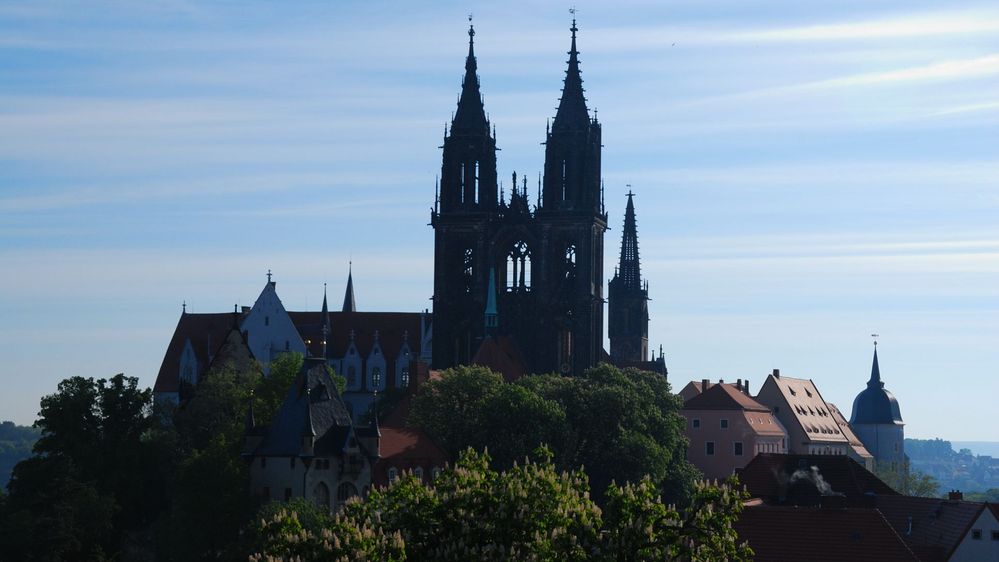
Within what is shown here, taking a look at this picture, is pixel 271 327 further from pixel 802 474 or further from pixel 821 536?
pixel 821 536

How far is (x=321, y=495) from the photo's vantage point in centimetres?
10162

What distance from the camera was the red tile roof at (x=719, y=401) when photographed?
157125 mm

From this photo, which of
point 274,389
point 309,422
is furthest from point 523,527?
point 274,389

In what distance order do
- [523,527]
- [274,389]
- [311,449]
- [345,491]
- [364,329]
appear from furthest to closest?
[364,329] < [274,389] < [345,491] < [311,449] < [523,527]

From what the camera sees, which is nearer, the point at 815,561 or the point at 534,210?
the point at 815,561

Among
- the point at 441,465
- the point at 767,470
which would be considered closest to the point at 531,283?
the point at 441,465

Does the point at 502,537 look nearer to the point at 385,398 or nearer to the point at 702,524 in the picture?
the point at 702,524

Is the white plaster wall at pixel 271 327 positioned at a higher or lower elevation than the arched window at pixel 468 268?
lower

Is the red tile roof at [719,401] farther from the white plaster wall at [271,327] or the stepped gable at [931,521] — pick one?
the stepped gable at [931,521]

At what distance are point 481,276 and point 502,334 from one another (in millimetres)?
4850

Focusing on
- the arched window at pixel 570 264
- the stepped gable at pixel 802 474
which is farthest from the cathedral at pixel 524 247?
the stepped gable at pixel 802 474

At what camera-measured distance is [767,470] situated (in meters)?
94.9

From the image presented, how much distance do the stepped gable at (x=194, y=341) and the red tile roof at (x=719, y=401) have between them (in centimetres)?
3998

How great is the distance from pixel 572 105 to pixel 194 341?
140ft
